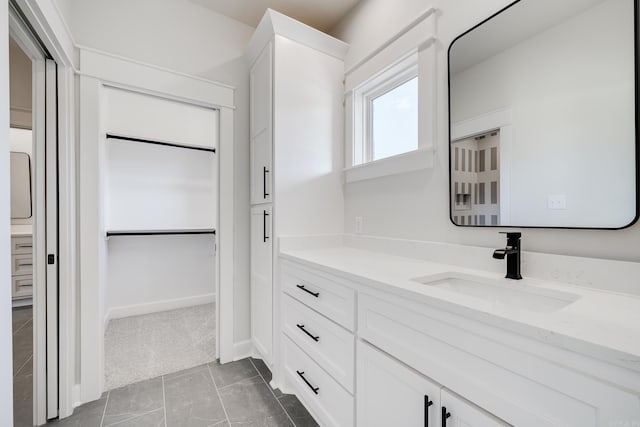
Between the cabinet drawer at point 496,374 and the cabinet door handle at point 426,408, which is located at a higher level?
the cabinet drawer at point 496,374

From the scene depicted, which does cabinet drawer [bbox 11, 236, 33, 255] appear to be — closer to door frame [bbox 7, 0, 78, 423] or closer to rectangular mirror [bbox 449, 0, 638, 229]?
door frame [bbox 7, 0, 78, 423]

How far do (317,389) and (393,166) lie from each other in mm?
1287

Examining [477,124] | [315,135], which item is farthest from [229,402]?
[477,124]

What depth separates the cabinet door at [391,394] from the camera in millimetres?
800

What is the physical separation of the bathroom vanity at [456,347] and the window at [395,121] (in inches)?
26.3

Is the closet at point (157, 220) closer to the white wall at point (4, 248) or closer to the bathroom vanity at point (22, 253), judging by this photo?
the bathroom vanity at point (22, 253)

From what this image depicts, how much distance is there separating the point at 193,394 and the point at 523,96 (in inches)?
93.1

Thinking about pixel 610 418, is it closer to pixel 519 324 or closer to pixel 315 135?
pixel 519 324

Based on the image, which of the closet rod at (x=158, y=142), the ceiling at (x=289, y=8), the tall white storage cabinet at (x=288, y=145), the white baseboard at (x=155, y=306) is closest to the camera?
the tall white storage cabinet at (x=288, y=145)

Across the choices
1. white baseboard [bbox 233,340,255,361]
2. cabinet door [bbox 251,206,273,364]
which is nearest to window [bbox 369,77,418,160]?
cabinet door [bbox 251,206,273,364]

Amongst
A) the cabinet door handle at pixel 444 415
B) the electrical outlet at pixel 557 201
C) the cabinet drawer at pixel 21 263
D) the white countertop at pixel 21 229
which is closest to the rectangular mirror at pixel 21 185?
the white countertop at pixel 21 229

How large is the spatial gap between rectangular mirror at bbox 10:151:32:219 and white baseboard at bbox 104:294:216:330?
1.21m

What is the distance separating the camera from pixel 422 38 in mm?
1474

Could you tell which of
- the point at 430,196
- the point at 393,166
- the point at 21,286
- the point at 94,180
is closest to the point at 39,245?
the point at 94,180
